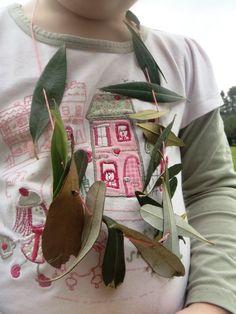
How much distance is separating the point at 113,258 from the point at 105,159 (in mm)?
133

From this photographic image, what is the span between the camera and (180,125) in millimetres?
708

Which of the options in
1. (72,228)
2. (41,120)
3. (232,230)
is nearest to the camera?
(72,228)

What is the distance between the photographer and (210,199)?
709 millimetres

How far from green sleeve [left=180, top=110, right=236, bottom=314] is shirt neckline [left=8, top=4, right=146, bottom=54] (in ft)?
0.56

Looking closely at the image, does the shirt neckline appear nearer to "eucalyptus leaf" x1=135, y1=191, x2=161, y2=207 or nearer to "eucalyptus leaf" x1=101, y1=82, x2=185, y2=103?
"eucalyptus leaf" x1=101, y1=82, x2=185, y2=103

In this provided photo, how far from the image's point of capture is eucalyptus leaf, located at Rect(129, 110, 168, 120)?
618 mm

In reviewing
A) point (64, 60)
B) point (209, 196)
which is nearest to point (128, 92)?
point (64, 60)

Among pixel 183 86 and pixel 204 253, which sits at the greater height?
pixel 183 86

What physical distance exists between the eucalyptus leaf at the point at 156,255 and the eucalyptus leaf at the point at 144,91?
0.21 metres

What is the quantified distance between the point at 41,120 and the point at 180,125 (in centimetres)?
24

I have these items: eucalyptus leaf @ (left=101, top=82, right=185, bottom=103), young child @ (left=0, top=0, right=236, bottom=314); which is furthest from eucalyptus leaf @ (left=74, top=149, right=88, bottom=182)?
eucalyptus leaf @ (left=101, top=82, right=185, bottom=103)

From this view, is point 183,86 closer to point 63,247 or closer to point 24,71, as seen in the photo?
point 24,71

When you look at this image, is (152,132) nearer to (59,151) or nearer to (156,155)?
(156,155)

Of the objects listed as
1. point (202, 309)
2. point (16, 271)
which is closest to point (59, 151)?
point (16, 271)
